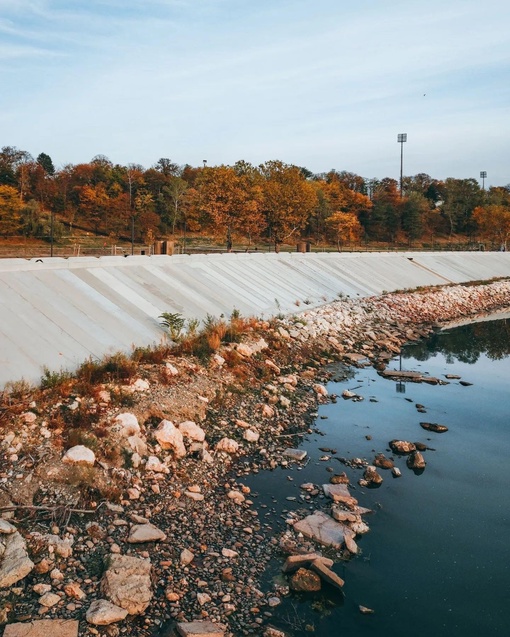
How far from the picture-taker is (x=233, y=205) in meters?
42.7

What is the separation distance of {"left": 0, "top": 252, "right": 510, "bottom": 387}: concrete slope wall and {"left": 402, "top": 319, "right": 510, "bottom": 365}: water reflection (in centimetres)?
533

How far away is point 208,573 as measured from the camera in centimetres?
640

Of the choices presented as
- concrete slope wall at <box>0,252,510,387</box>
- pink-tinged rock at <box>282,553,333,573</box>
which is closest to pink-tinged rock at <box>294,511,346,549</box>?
pink-tinged rock at <box>282,553,333,573</box>

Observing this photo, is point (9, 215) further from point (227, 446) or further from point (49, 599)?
point (49, 599)

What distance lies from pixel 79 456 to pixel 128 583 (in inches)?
103

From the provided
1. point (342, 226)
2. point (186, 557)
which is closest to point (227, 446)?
point (186, 557)

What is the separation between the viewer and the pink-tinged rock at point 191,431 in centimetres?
975

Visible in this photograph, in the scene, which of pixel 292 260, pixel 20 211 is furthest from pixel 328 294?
pixel 20 211

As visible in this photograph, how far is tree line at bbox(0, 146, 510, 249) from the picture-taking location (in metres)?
44.9

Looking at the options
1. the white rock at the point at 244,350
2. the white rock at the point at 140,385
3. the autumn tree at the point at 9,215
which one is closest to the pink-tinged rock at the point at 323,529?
the white rock at the point at 140,385

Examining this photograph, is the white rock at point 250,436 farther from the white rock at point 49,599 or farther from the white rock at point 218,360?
the white rock at point 49,599

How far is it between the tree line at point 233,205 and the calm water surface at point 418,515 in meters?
19.1

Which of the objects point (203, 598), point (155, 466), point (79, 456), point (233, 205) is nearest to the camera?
point (203, 598)

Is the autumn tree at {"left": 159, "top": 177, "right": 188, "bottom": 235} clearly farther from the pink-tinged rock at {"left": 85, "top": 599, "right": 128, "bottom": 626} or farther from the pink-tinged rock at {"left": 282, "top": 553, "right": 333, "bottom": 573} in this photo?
the pink-tinged rock at {"left": 85, "top": 599, "right": 128, "bottom": 626}
